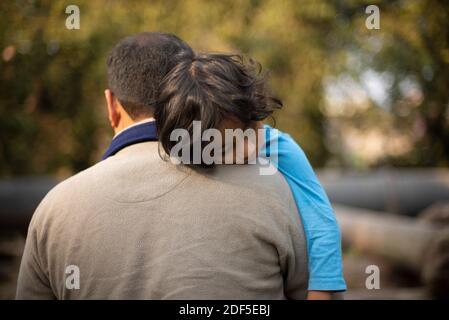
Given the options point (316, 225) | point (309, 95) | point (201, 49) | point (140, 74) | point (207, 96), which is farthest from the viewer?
point (309, 95)

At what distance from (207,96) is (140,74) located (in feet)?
1.20

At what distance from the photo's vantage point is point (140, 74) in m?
1.76

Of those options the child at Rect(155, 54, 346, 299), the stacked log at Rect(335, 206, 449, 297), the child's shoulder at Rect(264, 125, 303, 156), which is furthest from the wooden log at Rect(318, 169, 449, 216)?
the child at Rect(155, 54, 346, 299)

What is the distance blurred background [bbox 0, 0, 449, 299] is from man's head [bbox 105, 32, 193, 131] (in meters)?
1.79

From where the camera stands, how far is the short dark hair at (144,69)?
1733mm

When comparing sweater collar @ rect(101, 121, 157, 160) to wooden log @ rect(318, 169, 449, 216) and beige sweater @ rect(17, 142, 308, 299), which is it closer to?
beige sweater @ rect(17, 142, 308, 299)

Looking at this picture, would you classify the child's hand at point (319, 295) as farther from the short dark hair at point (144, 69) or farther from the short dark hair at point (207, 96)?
the short dark hair at point (144, 69)

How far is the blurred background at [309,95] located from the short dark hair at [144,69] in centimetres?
179

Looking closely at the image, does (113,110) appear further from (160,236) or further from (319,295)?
(319,295)

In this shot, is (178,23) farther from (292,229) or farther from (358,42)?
(292,229)

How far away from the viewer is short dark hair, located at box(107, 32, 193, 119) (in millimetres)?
1733

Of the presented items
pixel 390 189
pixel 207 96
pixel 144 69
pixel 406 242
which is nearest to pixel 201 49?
pixel 406 242

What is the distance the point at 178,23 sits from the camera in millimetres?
5129
